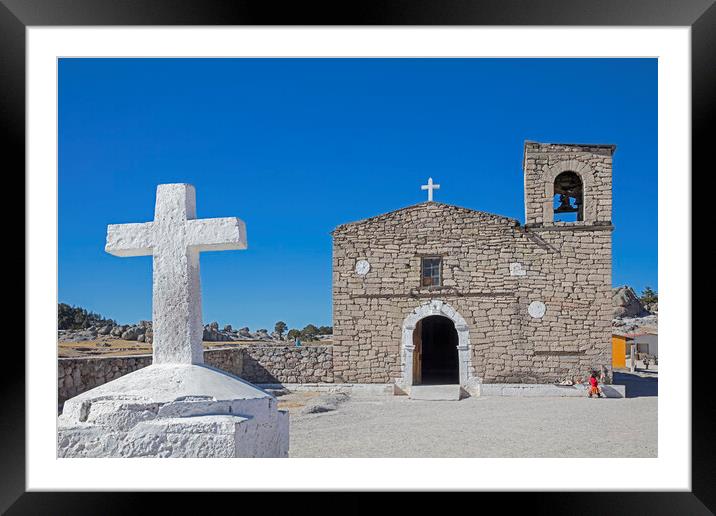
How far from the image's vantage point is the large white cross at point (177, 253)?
156 inches

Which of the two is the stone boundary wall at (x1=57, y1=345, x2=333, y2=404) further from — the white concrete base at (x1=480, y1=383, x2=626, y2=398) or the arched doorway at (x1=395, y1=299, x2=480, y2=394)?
the white concrete base at (x1=480, y1=383, x2=626, y2=398)

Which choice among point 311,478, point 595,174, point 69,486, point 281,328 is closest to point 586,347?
point 595,174

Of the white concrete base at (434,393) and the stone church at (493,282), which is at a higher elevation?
the stone church at (493,282)

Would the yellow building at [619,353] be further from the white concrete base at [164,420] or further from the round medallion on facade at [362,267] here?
the white concrete base at [164,420]

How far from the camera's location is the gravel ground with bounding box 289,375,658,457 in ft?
26.7

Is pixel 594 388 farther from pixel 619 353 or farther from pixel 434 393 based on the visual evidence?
pixel 619 353

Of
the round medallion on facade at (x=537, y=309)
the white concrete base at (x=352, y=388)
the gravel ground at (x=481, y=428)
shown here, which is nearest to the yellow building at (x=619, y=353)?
the gravel ground at (x=481, y=428)

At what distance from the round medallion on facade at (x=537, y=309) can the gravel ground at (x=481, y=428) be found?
201cm

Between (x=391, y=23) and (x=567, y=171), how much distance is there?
1203 cm

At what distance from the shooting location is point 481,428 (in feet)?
32.3
